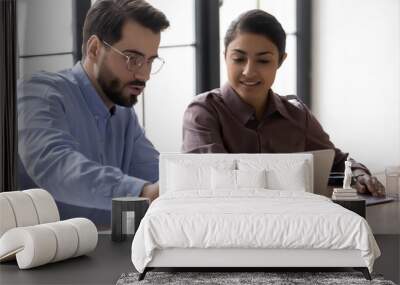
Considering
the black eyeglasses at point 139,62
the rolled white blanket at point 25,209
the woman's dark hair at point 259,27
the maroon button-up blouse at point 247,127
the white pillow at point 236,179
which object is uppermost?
the woman's dark hair at point 259,27

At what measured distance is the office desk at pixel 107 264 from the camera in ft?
16.4

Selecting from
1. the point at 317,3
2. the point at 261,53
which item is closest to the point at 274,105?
the point at 261,53

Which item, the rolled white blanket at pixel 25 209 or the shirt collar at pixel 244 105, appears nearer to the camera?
the rolled white blanket at pixel 25 209

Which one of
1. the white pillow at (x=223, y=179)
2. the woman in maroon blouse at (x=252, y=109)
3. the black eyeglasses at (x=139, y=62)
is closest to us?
the white pillow at (x=223, y=179)

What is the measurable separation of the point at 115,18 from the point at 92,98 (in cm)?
78

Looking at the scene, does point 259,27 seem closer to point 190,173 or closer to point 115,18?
point 115,18

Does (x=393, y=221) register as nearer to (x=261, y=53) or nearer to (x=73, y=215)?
(x=261, y=53)

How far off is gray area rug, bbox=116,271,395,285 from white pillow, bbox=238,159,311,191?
1296 mm

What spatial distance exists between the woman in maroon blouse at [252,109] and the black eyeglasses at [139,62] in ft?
1.59

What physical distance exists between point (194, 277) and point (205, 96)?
226 cm

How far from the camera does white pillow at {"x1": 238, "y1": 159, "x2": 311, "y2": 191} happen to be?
20.7 feet

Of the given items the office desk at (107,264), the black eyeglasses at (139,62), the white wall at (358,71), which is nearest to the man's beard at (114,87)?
the black eyeglasses at (139,62)

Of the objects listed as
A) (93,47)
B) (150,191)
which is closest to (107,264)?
(150,191)

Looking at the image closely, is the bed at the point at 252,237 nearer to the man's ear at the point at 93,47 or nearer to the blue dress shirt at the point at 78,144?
the blue dress shirt at the point at 78,144
